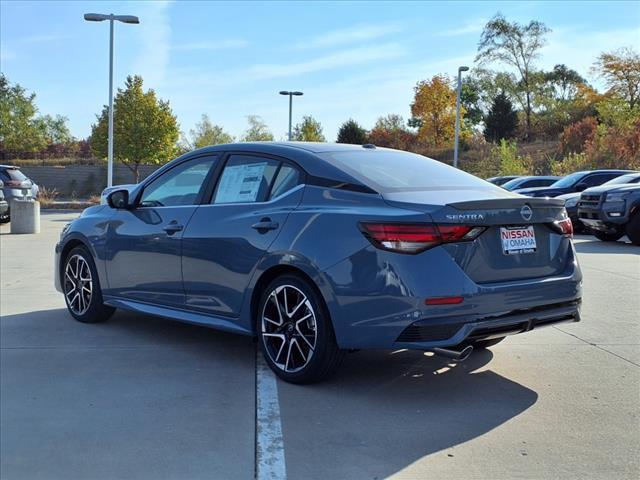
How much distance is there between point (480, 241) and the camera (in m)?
4.04

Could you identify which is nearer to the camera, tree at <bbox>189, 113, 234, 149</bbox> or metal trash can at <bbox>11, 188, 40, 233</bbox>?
metal trash can at <bbox>11, 188, 40, 233</bbox>

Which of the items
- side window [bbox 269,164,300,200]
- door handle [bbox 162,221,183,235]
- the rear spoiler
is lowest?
door handle [bbox 162,221,183,235]

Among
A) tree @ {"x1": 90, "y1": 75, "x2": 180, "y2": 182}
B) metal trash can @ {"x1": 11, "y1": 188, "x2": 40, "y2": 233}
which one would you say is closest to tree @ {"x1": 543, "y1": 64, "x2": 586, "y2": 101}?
tree @ {"x1": 90, "y1": 75, "x2": 180, "y2": 182}

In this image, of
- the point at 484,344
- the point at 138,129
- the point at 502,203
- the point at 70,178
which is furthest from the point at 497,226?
the point at 70,178

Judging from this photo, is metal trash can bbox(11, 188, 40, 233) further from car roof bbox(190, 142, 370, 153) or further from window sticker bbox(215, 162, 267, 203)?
window sticker bbox(215, 162, 267, 203)

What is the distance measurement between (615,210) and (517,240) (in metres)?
10.4

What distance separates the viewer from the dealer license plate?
417 centimetres

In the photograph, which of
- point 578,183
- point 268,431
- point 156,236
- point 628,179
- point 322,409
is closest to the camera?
point 268,431

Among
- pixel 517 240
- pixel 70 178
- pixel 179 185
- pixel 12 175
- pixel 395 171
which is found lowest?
pixel 517 240

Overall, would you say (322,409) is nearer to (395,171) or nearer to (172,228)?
(395,171)

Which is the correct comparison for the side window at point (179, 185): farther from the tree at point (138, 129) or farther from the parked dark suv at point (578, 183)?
the tree at point (138, 129)

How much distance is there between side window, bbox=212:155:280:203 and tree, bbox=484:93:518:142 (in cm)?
A: 5139

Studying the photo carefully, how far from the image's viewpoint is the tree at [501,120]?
5403 centimetres

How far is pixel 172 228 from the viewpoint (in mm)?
5305
